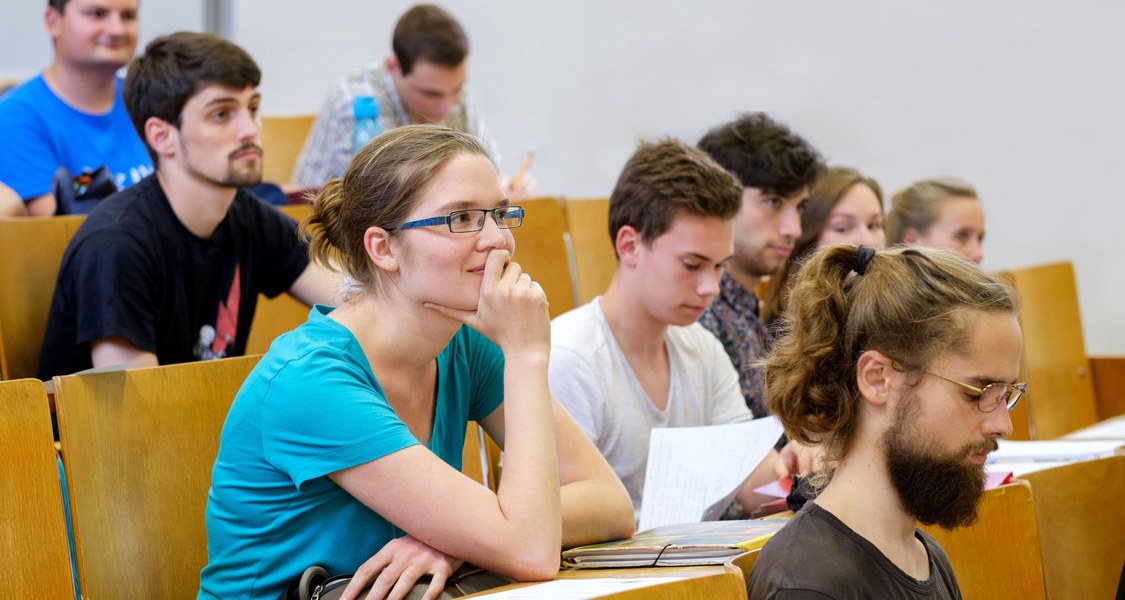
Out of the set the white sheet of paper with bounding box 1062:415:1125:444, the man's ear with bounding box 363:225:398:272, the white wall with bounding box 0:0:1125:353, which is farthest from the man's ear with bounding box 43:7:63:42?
the white sheet of paper with bounding box 1062:415:1125:444

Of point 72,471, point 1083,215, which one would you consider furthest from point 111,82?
point 1083,215

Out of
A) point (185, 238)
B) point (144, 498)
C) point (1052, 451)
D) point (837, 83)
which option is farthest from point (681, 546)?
point (837, 83)

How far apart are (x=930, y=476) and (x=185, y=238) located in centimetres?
156

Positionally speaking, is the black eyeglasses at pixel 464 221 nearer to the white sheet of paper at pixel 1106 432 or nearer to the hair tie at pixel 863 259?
the hair tie at pixel 863 259

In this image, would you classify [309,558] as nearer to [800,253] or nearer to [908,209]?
[800,253]

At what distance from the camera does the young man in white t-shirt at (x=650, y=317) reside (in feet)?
6.82

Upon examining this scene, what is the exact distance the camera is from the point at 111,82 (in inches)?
121

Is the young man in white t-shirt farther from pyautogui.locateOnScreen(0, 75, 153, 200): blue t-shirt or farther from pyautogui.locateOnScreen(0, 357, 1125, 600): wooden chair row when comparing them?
pyautogui.locateOnScreen(0, 75, 153, 200): blue t-shirt

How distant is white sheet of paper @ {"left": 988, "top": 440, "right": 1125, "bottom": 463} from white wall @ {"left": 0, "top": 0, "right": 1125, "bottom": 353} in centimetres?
134

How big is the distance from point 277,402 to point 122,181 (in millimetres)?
1847

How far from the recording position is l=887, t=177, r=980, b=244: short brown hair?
3.04 m

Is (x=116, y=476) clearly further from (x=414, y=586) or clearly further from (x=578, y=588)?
(x=578, y=588)

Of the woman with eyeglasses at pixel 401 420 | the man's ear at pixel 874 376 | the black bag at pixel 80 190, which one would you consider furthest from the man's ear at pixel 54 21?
the man's ear at pixel 874 376

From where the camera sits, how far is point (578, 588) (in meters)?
1.15
